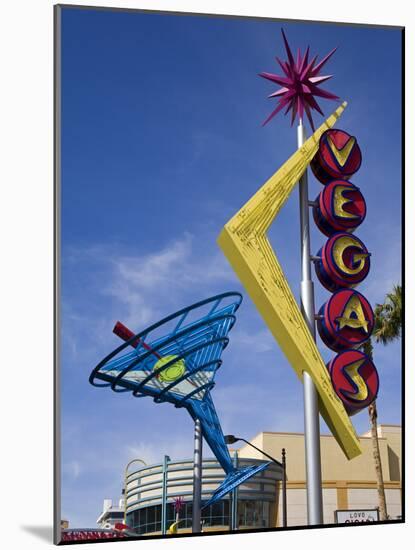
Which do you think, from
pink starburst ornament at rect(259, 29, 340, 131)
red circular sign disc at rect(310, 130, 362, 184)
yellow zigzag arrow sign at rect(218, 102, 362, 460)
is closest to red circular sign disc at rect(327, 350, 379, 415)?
yellow zigzag arrow sign at rect(218, 102, 362, 460)

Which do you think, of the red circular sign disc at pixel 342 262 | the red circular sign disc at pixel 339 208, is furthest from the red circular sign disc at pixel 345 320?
the red circular sign disc at pixel 339 208

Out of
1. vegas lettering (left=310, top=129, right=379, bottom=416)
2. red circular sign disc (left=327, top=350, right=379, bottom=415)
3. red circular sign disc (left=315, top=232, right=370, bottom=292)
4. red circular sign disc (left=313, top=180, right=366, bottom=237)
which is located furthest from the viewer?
red circular sign disc (left=313, top=180, right=366, bottom=237)

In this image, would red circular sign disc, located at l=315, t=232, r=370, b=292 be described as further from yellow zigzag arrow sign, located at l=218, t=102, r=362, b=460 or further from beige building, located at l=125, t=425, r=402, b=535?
beige building, located at l=125, t=425, r=402, b=535

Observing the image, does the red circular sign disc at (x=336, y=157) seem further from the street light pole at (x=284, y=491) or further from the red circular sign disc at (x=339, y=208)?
the street light pole at (x=284, y=491)

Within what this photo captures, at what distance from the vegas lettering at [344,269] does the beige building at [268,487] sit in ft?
5.29

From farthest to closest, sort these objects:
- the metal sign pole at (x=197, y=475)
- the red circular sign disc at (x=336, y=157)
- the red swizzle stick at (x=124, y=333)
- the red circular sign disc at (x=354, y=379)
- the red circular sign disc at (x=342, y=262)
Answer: the red circular sign disc at (x=336, y=157) < the red circular sign disc at (x=342, y=262) < the metal sign pole at (x=197, y=475) < the red circular sign disc at (x=354, y=379) < the red swizzle stick at (x=124, y=333)

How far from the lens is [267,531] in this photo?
1644cm

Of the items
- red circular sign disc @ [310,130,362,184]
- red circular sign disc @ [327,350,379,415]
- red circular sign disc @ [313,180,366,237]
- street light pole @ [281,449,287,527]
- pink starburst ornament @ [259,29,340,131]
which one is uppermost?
pink starburst ornament @ [259,29,340,131]

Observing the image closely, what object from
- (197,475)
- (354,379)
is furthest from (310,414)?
(197,475)

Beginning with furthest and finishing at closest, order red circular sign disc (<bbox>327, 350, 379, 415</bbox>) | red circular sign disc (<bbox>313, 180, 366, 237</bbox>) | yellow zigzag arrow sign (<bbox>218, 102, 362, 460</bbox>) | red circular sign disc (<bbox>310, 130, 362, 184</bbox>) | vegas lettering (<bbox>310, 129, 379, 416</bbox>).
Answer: red circular sign disc (<bbox>310, 130, 362, 184</bbox>) < red circular sign disc (<bbox>313, 180, 366, 237</bbox>) < vegas lettering (<bbox>310, 129, 379, 416</bbox>) < red circular sign disc (<bbox>327, 350, 379, 415</bbox>) < yellow zigzag arrow sign (<bbox>218, 102, 362, 460</bbox>)

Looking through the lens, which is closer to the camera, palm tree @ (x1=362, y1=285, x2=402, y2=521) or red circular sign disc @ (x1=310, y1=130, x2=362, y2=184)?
red circular sign disc @ (x1=310, y1=130, x2=362, y2=184)

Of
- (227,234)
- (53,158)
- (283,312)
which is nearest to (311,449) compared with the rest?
→ (283,312)

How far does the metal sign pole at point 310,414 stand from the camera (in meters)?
16.6

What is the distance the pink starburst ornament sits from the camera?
17812 millimetres
